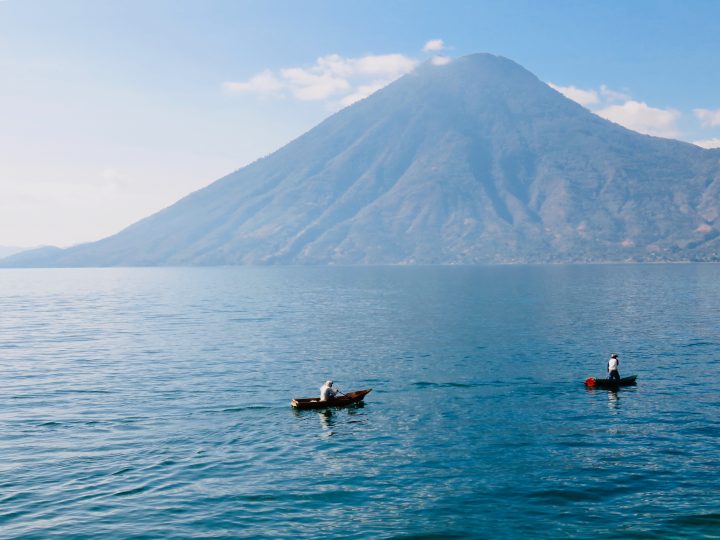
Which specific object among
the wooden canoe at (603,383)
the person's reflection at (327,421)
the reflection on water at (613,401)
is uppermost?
the wooden canoe at (603,383)

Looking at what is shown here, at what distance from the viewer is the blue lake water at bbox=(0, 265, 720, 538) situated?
2556 centimetres

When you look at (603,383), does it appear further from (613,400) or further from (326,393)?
(326,393)

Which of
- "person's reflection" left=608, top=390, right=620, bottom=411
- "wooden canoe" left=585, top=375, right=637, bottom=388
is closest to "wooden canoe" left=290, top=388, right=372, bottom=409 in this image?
"person's reflection" left=608, top=390, right=620, bottom=411

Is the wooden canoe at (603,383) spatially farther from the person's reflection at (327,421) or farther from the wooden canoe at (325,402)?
the person's reflection at (327,421)

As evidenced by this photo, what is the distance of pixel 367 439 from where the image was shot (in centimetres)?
3653

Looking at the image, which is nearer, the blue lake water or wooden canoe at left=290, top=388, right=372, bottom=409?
the blue lake water

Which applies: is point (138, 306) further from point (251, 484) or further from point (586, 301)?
point (251, 484)

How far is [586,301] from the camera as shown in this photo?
425 feet

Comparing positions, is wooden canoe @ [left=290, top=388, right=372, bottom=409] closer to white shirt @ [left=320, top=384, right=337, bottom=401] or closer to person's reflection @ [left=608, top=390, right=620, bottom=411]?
white shirt @ [left=320, top=384, right=337, bottom=401]

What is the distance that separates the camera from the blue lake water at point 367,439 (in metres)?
25.6

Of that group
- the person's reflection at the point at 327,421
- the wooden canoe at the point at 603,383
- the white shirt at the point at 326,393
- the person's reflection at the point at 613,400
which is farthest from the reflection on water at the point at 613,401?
the white shirt at the point at 326,393

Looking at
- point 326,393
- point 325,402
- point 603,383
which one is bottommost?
point 325,402

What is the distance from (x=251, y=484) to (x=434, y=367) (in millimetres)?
32687

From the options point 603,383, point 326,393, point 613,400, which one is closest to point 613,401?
point 613,400
